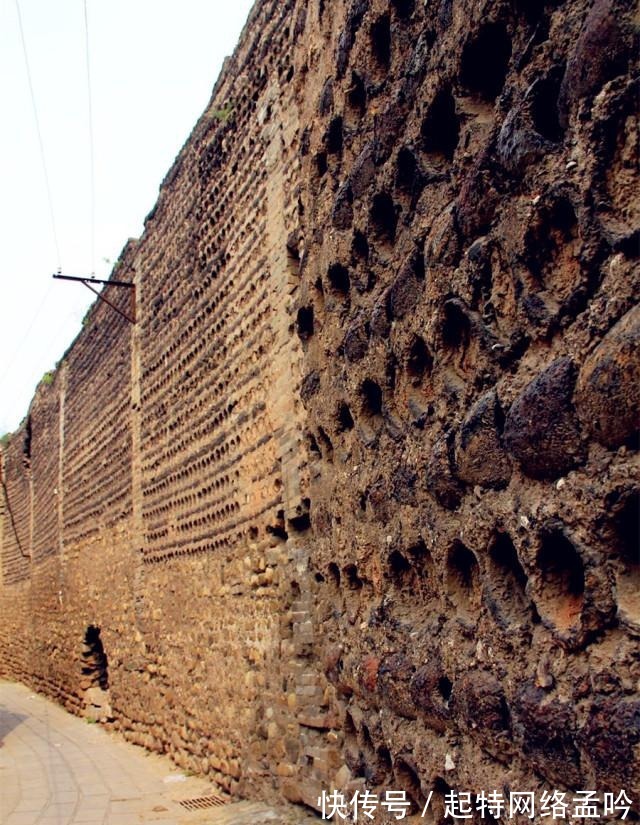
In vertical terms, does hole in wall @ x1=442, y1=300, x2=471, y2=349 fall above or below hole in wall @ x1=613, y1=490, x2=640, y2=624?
above

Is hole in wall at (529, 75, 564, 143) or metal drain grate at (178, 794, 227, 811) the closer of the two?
hole in wall at (529, 75, 564, 143)

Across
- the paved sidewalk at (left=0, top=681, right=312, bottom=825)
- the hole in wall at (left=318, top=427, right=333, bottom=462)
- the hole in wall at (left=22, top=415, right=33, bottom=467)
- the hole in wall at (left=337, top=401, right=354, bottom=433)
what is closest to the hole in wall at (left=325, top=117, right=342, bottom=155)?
the hole in wall at (left=337, top=401, right=354, bottom=433)

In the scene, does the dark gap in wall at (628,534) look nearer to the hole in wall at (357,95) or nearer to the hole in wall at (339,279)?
the hole in wall at (339,279)

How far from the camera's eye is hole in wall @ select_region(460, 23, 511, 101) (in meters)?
2.20

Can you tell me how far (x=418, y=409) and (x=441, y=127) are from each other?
0.87 m

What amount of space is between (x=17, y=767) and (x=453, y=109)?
7.09 m

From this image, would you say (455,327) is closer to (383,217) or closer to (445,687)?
(383,217)

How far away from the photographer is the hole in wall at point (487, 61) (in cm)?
220

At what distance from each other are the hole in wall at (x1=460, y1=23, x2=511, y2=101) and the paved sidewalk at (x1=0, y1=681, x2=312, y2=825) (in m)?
3.65

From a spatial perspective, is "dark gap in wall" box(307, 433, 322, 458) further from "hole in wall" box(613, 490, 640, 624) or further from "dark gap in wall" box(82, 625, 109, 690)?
"dark gap in wall" box(82, 625, 109, 690)

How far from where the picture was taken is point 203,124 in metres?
6.86

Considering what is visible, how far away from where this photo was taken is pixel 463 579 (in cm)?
240

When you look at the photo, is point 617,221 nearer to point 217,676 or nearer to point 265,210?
point 265,210

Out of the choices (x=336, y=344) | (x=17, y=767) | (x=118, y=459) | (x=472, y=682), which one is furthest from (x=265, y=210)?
(x=17, y=767)
